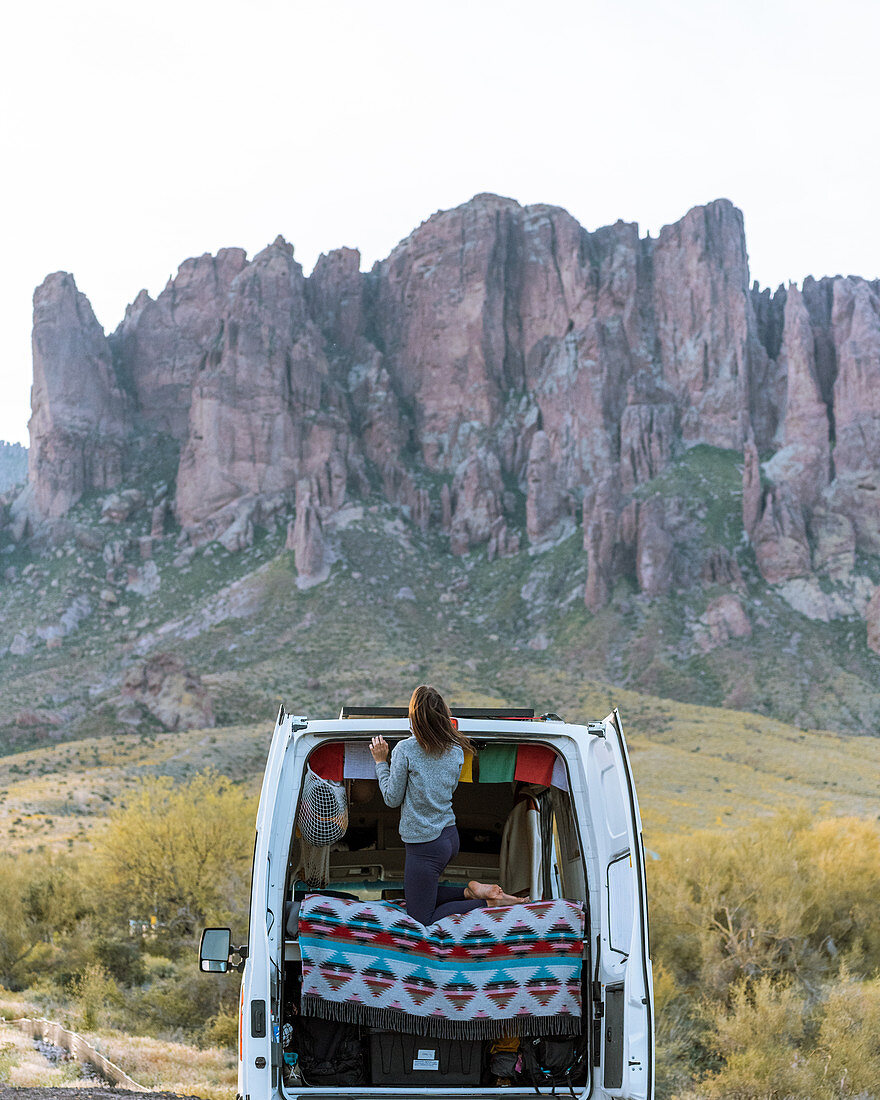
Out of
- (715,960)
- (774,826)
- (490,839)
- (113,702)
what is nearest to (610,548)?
(113,702)

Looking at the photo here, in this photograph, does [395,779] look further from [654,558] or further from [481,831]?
[654,558]

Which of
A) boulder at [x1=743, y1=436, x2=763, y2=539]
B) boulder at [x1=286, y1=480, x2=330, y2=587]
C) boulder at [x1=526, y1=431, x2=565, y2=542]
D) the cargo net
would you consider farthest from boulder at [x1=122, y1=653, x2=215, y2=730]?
the cargo net

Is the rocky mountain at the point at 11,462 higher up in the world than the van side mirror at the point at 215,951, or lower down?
higher up

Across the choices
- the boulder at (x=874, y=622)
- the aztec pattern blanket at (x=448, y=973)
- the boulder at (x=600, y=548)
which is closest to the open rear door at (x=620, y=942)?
the aztec pattern blanket at (x=448, y=973)

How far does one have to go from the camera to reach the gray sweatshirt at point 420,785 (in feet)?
13.5

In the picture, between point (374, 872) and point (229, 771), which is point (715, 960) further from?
point (229, 771)

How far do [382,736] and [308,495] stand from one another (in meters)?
72.7

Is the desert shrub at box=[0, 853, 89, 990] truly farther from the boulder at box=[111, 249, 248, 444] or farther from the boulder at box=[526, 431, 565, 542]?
the boulder at box=[111, 249, 248, 444]

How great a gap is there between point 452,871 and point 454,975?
8.70 ft

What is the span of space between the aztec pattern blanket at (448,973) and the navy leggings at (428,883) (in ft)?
0.51

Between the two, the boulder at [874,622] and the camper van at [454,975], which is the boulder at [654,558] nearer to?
the boulder at [874,622]

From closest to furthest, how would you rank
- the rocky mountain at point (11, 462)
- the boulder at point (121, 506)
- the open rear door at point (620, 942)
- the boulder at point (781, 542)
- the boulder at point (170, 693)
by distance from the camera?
the open rear door at point (620, 942) → the boulder at point (170, 693) → the boulder at point (781, 542) → the boulder at point (121, 506) → the rocky mountain at point (11, 462)

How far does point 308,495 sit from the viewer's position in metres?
76.2

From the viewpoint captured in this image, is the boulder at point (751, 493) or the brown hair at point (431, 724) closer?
the brown hair at point (431, 724)
